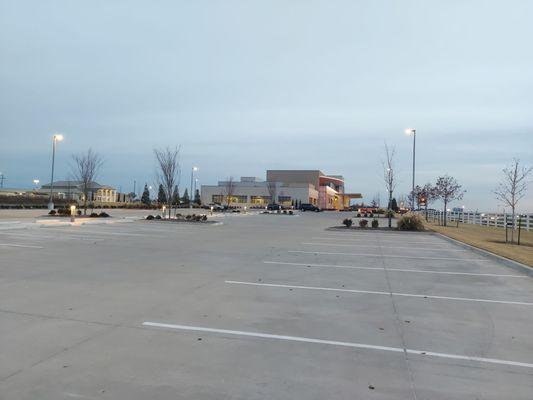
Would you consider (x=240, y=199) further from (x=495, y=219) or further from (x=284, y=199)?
(x=495, y=219)

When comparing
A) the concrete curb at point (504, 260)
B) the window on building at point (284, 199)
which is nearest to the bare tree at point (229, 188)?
the window on building at point (284, 199)

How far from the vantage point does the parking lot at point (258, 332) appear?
4121mm

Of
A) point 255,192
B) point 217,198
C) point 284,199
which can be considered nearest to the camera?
point 255,192

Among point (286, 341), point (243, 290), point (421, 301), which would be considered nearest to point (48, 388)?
point (286, 341)

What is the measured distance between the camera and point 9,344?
501 cm

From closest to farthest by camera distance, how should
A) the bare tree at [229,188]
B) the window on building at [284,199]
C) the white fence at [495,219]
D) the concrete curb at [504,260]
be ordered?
the concrete curb at [504,260]
the white fence at [495,219]
the bare tree at [229,188]
the window on building at [284,199]

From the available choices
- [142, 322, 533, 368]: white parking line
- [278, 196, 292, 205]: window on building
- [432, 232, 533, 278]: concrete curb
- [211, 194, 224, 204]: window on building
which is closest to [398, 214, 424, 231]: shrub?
[432, 232, 533, 278]: concrete curb

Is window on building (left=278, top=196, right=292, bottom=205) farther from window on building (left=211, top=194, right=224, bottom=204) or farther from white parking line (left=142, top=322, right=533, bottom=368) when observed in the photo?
white parking line (left=142, top=322, right=533, bottom=368)

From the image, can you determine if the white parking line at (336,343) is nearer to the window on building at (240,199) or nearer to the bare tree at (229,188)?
the bare tree at (229,188)

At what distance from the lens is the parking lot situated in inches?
162

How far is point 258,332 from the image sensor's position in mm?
5762

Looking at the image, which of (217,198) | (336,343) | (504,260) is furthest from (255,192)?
(336,343)

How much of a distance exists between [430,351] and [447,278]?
5897 millimetres

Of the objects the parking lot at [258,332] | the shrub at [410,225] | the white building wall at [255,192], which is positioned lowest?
the parking lot at [258,332]
